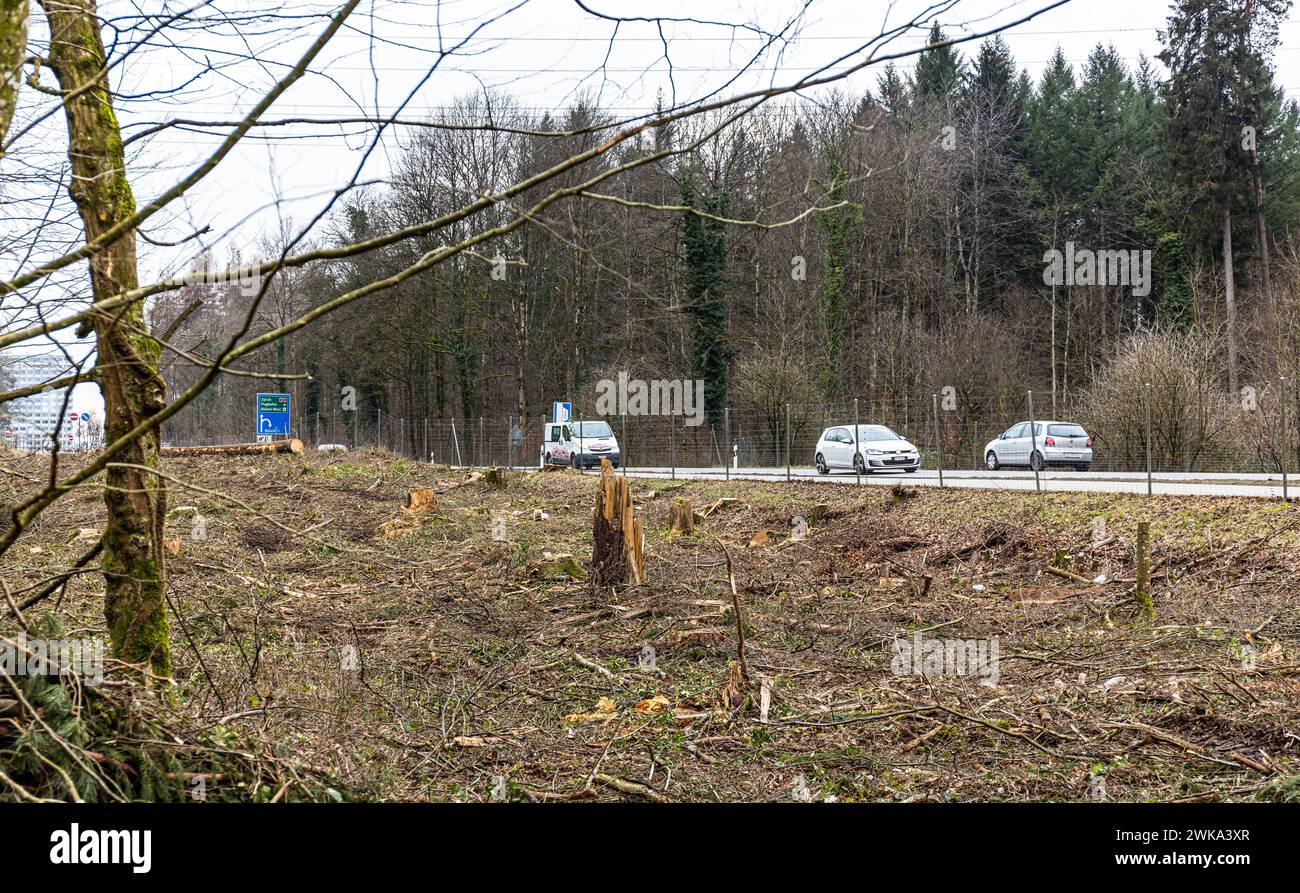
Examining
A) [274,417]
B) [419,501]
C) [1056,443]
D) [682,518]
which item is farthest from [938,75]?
[419,501]

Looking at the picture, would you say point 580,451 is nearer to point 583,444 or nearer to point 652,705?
point 583,444

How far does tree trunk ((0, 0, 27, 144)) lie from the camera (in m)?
2.76

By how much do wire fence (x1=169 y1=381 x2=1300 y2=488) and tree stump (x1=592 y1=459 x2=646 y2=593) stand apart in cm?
781

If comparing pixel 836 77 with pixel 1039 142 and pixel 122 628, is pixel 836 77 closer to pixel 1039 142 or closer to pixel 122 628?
pixel 122 628

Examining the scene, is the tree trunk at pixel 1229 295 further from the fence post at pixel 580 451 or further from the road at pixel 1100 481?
the fence post at pixel 580 451

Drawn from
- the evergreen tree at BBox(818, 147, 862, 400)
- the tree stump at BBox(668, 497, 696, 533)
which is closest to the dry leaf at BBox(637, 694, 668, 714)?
the tree stump at BBox(668, 497, 696, 533)

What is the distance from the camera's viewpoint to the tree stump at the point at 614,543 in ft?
35.7

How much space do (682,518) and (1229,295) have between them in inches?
1130

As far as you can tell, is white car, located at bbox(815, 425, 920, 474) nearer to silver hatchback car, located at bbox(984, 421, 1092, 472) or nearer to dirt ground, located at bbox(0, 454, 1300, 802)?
silver hatchback car, located at bbox(984, 421, 1092, 472)

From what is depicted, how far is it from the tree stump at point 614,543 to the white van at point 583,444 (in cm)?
1934

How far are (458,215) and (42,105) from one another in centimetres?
226

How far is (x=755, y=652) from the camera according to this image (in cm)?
837
